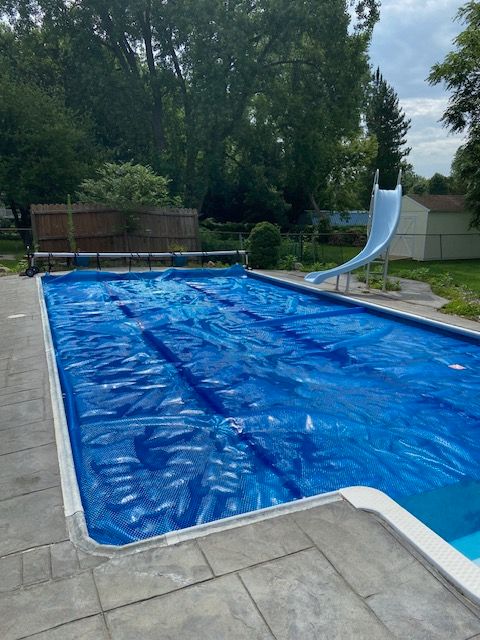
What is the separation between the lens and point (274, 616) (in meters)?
1.70

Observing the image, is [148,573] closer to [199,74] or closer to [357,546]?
[357,546]

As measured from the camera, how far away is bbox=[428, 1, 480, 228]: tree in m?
15.8

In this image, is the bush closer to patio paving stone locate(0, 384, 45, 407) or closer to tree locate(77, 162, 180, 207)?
tree locate(77, 162, 180, 207)

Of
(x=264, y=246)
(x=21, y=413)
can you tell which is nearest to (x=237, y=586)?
(x=21, y=413)

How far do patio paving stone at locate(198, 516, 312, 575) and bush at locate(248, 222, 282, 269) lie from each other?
1249 centimetres

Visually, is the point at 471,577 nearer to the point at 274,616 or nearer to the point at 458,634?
the point at 458,634

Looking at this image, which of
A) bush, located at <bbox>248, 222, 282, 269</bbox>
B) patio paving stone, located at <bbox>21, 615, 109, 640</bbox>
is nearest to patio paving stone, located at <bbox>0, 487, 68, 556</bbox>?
patio paving stone, located at <bbox>21, 615, 109, 640</bbox>

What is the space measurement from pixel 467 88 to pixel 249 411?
→ 18.3 meters

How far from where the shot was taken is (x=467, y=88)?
16906 mm

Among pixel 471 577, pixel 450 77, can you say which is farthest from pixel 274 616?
pixel 450 77

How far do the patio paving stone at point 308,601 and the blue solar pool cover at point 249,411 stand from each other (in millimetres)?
781

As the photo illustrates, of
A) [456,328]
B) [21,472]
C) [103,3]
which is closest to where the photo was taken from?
[21,472]

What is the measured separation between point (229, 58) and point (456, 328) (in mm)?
19170

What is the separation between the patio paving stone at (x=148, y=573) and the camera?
1.81 metres
